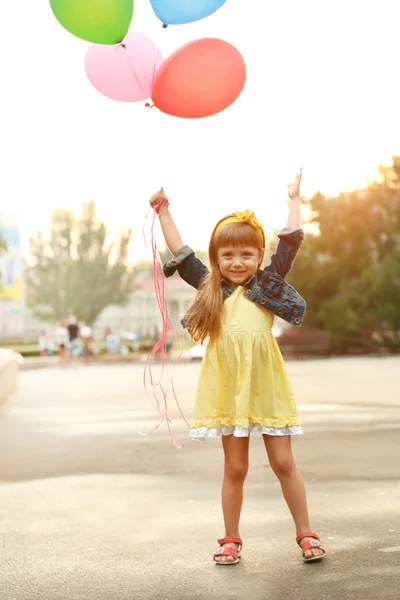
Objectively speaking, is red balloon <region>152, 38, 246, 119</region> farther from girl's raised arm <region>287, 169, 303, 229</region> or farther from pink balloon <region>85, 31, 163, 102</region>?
girl's raised arm <region>287, 169, 303, 229</region>

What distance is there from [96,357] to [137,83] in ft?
120

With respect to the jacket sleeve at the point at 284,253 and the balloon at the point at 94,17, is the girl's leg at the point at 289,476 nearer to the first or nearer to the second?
the jacket sleeve at the point at 284,253

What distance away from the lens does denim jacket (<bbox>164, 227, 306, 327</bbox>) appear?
4.72 m

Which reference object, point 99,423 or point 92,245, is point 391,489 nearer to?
point 99,423

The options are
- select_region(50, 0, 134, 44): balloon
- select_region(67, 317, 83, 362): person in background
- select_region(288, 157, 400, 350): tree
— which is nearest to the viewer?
select_region(50, 0, 134, 44): balloon

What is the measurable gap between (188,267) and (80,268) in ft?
278

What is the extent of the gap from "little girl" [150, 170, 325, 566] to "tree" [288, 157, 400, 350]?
3844 centimetres

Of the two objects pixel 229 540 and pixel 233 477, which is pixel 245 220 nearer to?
pixel 233 477

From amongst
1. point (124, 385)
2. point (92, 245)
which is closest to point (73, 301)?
point (92, 245)

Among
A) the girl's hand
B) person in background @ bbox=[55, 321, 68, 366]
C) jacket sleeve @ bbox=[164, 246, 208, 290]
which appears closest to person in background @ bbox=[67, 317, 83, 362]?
person in background @ bbox=[55, 321, 68, 366]

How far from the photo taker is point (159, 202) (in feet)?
16.4

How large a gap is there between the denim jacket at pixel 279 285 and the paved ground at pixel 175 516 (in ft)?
3.62

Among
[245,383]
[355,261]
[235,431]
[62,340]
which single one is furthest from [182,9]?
[355,261]

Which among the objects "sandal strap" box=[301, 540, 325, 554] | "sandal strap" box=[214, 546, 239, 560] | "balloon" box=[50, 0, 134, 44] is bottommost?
"sandal strap" box=[214, 546, 239, 560]
